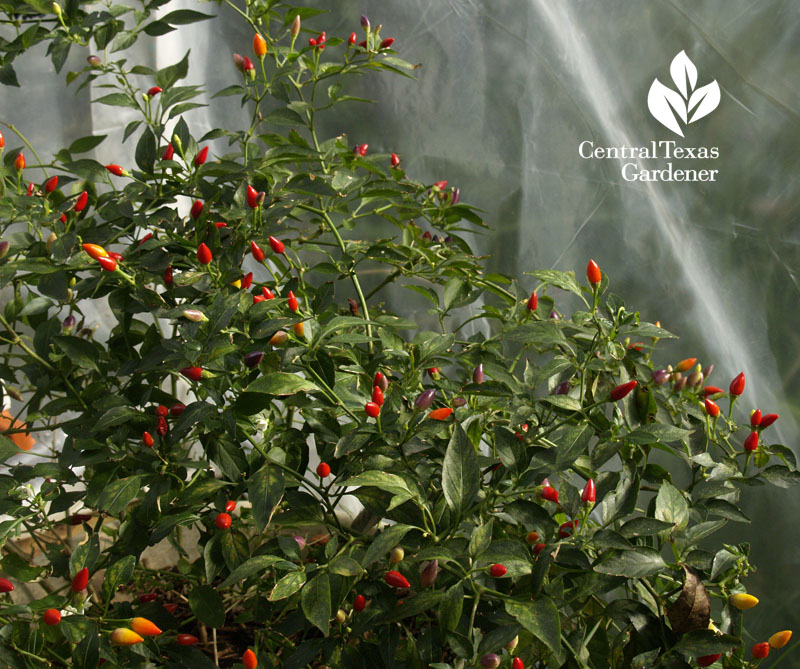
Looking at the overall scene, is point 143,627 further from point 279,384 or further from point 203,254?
point 203,254

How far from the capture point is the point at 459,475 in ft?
2.01

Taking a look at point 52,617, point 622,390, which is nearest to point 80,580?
point 52,617

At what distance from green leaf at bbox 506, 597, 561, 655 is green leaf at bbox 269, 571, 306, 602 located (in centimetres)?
17

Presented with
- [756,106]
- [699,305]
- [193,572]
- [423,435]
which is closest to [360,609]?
[423,435]

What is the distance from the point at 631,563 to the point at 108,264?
0.52 metres

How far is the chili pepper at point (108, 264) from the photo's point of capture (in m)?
0.69

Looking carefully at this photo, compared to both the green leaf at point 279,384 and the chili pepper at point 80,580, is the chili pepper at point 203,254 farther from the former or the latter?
the chili pepper at point 80,580

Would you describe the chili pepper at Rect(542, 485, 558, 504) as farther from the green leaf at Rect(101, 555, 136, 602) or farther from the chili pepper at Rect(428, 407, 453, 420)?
the green leaf at Rect(101, 555, 136, 602)

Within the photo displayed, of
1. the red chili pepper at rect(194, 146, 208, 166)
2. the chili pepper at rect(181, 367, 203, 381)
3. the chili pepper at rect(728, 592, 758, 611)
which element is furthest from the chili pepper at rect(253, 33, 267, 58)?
the chili pepper at rect(728, 592, 758, 611)

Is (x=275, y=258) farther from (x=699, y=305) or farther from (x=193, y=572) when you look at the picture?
(x=699, y=305)

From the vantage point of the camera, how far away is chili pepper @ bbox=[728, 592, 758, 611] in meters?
0.68

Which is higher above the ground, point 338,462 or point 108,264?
point 108,264

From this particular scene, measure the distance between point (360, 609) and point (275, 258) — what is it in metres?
0.43

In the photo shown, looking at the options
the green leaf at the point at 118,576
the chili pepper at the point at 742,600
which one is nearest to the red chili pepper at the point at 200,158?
the green leaf at the point at 118,576
